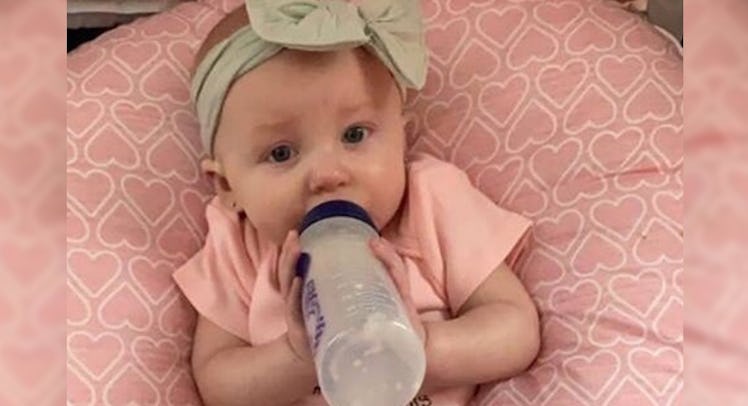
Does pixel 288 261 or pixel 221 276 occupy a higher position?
pixel 288 261

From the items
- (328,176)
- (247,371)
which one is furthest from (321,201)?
(247,371)

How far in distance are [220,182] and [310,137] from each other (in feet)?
0.42

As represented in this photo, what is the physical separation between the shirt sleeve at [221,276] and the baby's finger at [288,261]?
12 centimetres

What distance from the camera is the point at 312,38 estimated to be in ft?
3.04

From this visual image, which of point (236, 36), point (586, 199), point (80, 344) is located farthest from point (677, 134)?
point (80, 344)

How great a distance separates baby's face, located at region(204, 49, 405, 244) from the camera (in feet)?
3.11

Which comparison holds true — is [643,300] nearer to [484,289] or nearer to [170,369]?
[484,289]

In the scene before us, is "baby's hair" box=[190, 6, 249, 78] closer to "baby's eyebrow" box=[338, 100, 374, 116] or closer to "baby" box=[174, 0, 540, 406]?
"baby" box=[174, 0, 540, 406]

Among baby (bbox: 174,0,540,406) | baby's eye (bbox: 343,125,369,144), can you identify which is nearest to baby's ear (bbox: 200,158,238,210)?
baby (bbox: 174,0,540,406)

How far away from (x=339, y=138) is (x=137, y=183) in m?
0.20

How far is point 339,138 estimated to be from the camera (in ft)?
3.15

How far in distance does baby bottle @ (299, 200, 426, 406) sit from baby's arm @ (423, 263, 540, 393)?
0.33 feet

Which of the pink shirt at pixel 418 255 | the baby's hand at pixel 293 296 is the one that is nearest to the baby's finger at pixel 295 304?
the baby's hand at pixel 293 296

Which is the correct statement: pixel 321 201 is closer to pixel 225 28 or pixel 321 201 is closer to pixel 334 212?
pixel 334 212
